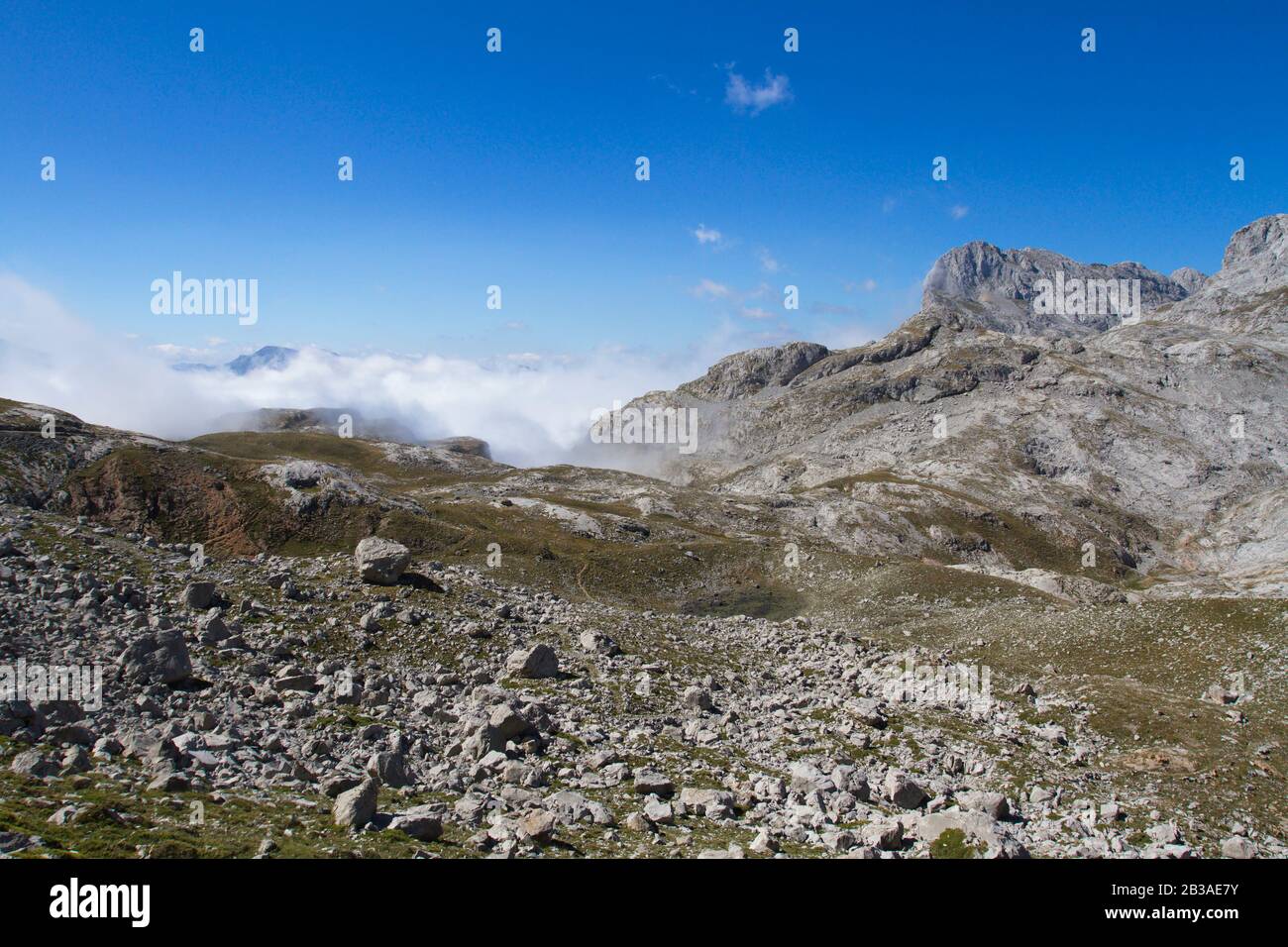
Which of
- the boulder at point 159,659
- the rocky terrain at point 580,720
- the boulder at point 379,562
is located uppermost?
the boulder at point 379,562

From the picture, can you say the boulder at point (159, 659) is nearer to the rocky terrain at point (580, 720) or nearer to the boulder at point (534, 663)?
the rocky terrain at point (580, 720)

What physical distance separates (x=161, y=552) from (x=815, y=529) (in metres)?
138

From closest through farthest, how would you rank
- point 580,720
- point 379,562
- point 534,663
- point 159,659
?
point 159,659 → point 580,720 → point 534,663 → point 379,562

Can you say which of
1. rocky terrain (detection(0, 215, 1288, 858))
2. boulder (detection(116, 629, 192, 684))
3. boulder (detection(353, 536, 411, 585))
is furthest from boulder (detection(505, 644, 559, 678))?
boulder (detection(116, 629, 192, 684))

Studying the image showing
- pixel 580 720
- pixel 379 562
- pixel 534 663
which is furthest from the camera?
pixel 379 562

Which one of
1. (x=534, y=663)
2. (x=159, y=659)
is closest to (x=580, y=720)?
(x=534, y=663)

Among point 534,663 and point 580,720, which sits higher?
point 534,663

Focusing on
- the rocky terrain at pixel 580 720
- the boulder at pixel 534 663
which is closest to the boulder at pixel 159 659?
the rocky terrain at pixel 580 720

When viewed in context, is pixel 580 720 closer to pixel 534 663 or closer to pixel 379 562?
pixel 534 663

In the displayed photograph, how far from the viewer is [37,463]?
79250 millimetres
